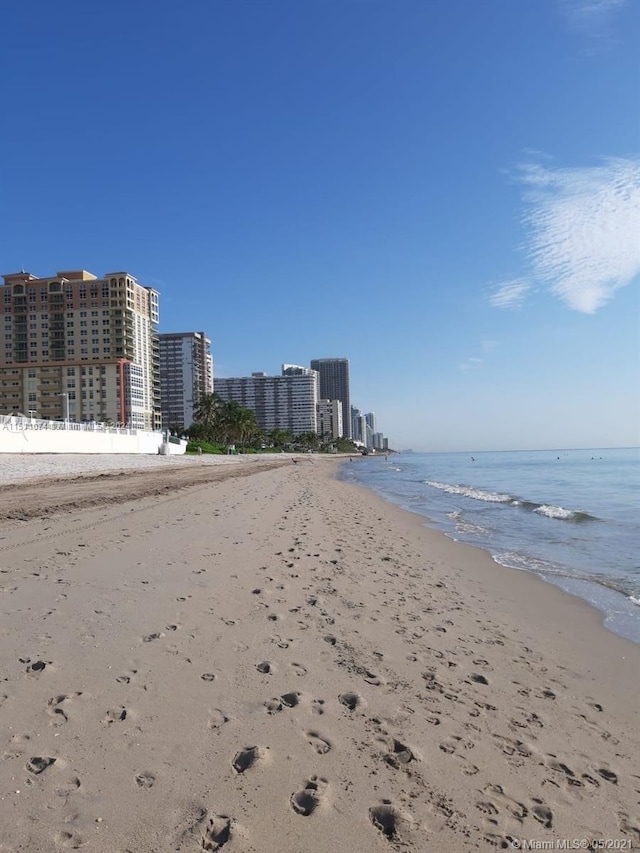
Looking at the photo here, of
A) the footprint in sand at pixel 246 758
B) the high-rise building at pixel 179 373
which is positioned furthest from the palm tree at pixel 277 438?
the footprint in sand at pixel 246 758

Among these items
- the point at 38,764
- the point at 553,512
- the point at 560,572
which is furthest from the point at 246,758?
the point at 553,512

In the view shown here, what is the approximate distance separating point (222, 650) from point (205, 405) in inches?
4214

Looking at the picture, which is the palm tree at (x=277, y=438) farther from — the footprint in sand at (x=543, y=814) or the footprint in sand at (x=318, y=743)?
the footprint in sand at (x=543, y=814)

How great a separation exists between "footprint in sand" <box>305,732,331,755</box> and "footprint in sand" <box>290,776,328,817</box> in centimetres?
26

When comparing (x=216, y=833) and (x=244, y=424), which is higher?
(x=244, y=424)

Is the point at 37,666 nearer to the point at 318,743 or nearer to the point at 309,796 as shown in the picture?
the point at 318,743

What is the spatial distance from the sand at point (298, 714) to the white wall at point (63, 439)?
1260 inches

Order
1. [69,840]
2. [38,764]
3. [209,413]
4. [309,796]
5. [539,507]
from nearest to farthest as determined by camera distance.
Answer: [69,840]
[309,796]
[38,764]
[539,507]
[209,413]

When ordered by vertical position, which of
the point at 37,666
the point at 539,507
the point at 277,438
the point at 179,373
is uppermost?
the point at 179,373

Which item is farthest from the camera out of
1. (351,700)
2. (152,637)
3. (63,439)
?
(63,439)

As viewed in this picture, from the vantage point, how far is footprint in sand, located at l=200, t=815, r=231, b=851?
2295 mm

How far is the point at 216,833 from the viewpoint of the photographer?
2.37 m

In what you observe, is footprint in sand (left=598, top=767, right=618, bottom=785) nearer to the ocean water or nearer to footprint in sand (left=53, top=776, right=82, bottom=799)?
footprint in sand (left=53, top=776, right=82, bottom=799)

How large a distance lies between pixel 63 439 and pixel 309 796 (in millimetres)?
43384
